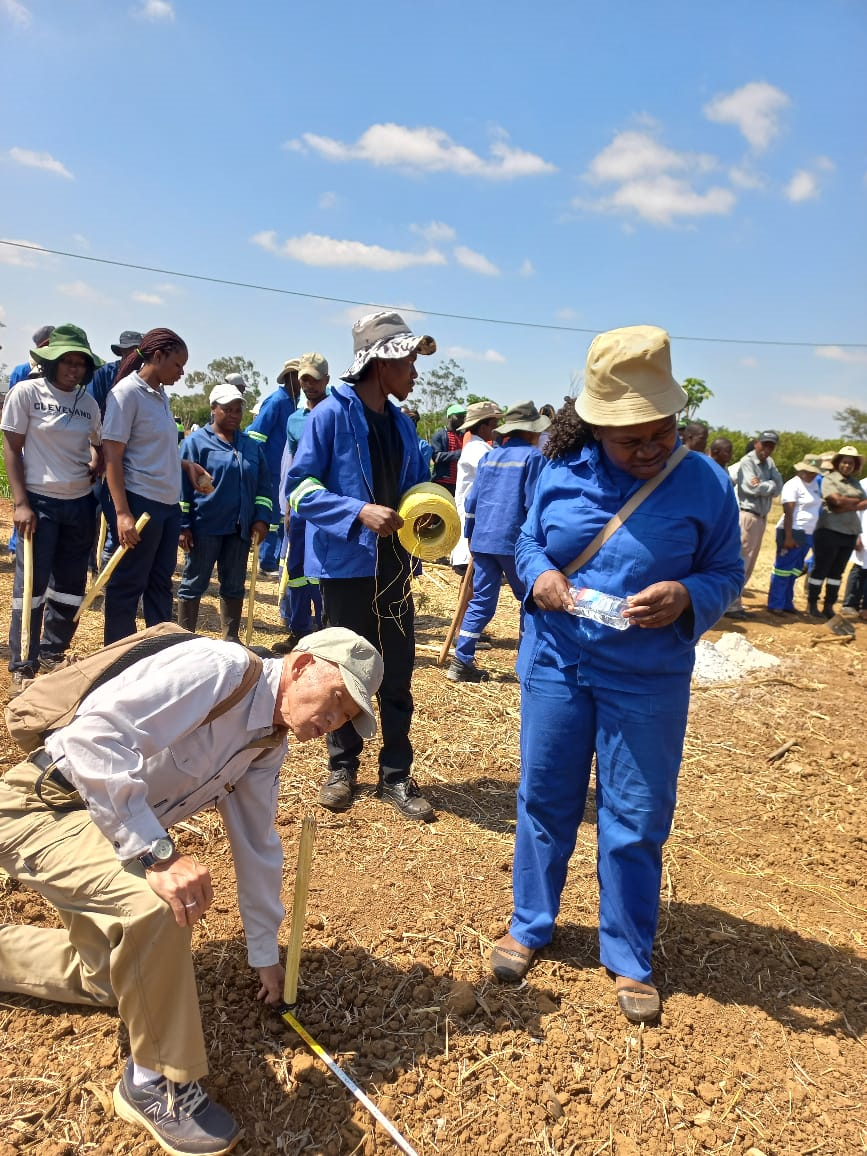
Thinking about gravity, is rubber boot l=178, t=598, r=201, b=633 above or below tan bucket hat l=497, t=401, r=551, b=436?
below

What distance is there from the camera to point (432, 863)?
11.7 feet

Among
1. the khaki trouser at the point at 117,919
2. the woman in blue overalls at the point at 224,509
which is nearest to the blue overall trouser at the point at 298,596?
the woman in blue overalls at the point at 224,509

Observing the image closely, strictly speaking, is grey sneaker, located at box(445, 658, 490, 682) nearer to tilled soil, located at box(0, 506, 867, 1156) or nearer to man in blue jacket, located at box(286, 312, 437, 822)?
tilled soil, located at box(0, 506, 867, 1156)

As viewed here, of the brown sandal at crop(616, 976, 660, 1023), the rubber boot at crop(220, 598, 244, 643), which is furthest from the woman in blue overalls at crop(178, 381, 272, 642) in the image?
the brown sandal at crop(616, 976, 660, 1023)

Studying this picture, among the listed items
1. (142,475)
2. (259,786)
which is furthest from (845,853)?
(142,475)

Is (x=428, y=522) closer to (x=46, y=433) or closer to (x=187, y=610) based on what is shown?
(x=46, y=433)

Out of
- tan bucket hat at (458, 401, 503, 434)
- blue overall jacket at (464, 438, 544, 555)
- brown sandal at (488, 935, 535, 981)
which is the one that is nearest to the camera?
brown sandal at (488, 935, 535, 981)

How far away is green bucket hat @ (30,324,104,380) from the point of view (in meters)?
4.60

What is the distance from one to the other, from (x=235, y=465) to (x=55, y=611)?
5.47 feet

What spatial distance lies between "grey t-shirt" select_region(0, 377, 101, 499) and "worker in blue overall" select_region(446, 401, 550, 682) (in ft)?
9.65

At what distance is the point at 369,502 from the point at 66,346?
2346 mm

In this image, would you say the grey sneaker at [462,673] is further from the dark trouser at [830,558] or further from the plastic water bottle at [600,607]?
the dark trouser at [830,558]

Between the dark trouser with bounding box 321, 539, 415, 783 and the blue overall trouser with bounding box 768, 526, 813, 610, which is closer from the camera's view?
the dark trouser with bounding box 321, 539, 415, 783

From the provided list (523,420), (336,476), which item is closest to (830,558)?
(523,420)
